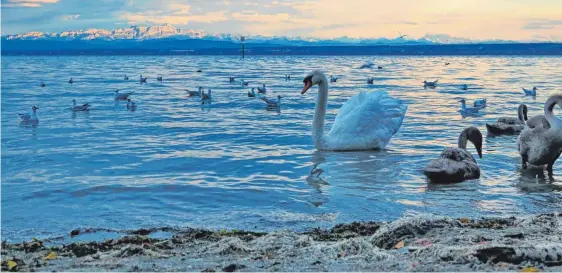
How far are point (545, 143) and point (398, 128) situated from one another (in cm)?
295

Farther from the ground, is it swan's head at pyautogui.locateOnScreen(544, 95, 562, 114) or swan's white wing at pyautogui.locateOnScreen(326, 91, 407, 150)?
swan's head at pyautogui.locateOnScreen(544, 95, 562, 114)

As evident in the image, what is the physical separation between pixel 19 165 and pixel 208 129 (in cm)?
551

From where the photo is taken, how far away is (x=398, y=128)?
1251 centimetres

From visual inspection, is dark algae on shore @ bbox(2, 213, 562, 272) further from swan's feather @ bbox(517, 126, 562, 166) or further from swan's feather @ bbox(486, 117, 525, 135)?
swan's feather @ bbox(486, 117, 525, 135)

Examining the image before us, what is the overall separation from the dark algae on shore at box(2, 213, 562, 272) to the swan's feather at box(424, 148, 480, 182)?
229 cm

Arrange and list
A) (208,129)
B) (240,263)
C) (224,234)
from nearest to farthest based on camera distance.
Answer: (240,263), (224,234), (208,129)

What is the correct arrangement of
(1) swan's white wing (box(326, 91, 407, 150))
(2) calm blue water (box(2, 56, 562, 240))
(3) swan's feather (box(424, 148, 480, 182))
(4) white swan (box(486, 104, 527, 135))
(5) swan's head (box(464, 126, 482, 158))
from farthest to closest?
1. (4) white swan (box(486, 104, 527, 135))
2. (1) swan's white wing (box(326, 91, 407, 150))
3. (5) swan's head (box(464, 126, 482, 158))
4. (3) swan's feather (box(424, 148, 480, 182))
5. (2) calm blue water (box(2, 56, 562, 240))

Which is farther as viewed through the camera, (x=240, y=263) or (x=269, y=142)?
(x=269, y=142)

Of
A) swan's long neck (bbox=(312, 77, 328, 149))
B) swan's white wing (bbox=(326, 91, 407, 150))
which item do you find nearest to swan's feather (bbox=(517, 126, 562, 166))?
swan's white wing (bbox=(326, 91, 407, 150))

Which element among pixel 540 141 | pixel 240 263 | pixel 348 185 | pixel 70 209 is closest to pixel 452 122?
pixel 540 141

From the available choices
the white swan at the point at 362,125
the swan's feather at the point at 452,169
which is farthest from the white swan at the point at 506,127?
the swan's feather at the point at 452,169

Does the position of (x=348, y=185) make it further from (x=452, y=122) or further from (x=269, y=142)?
(x=452, y=122)

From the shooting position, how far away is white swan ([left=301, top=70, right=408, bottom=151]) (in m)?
11.9

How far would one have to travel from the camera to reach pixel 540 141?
1018 centimetres
